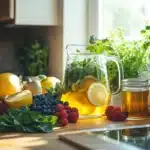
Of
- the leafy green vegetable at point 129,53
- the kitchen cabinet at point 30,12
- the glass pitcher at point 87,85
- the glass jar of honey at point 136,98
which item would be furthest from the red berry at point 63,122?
the kitchen cabinet at point 30,12

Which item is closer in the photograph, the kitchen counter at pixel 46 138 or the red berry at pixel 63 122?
the kitchen counter at pixel 46 138

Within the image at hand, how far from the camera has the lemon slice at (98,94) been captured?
1.40 metres

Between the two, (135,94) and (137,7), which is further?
(137,7)

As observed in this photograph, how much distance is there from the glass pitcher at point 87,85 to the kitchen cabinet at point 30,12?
63 centimetres

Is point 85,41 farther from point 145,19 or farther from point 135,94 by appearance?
point 135,94

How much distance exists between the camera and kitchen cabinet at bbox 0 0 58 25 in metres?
2.02

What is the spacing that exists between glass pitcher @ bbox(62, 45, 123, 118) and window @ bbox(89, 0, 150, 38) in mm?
643

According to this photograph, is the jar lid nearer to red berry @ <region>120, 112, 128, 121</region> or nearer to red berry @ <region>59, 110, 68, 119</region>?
red berry @ <region>120, 112, 128, 121</region>

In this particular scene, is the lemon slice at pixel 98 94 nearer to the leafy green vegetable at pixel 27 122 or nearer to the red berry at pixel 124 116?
the red berry at pixel 124 116

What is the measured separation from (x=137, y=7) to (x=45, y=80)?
0.64 meters

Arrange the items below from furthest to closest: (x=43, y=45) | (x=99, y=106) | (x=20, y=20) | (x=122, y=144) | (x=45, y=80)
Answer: (x=43, y=45)
(x=20, y=20)
(x=45, y=80)
(x=99, y=106)
(x=122, y=144)

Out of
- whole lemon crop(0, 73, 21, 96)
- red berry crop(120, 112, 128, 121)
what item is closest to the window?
whole lemon crop(0, 73, 21, 96)

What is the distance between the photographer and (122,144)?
98cm

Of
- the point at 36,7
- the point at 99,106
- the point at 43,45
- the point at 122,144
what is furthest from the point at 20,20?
the point at 122,144
